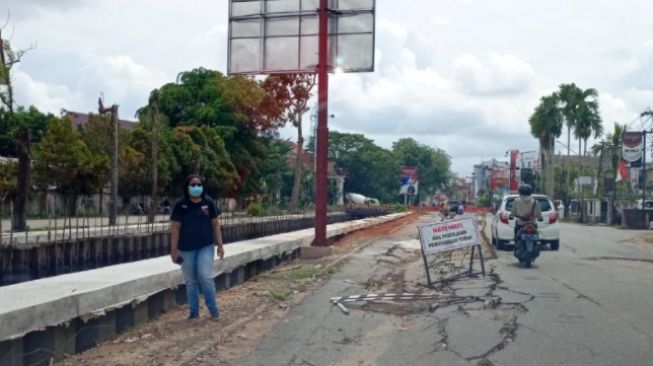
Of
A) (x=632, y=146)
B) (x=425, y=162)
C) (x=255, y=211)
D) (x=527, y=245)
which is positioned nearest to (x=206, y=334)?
(x=527, y=245)

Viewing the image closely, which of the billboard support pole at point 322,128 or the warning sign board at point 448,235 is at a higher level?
the billboard support pole at point 322,128

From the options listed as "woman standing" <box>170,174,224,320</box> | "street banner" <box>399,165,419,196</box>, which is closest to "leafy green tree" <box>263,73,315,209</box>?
"woman standing" <box>170,174,224,320</box>

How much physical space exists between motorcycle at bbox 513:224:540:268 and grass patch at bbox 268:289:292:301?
606 cm

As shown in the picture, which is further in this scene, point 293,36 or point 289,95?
point 289,95

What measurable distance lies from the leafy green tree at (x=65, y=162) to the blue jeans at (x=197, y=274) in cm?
2815

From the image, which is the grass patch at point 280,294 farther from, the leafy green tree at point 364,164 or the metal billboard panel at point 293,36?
the leafy green tree at point 364,164

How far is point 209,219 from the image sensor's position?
9.47 meters

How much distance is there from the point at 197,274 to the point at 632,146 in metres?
50.0

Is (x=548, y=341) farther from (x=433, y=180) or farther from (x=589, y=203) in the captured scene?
(x=433, y=180)

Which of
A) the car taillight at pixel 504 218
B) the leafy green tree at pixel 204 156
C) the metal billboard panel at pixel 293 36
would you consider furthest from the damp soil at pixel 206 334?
the leafy green tree at pixel 204 156

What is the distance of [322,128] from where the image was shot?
64.6ft

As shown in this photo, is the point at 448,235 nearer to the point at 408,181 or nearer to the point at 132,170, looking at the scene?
the point at 132,170

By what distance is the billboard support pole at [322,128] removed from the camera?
63.8 ft

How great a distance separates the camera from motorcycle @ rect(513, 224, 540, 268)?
53.6 feet
